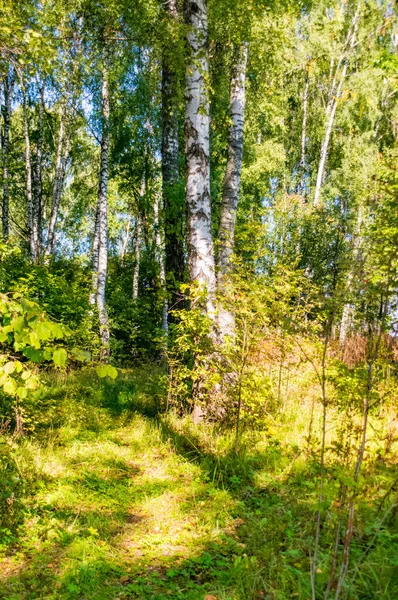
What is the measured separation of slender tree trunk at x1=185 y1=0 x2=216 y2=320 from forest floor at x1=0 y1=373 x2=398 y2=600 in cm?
180

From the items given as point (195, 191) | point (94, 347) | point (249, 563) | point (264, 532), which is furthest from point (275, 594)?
point (94, 347)

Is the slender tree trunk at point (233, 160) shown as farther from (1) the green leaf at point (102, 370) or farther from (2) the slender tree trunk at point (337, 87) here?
(2) the slender tree trunk at point (337, 87)

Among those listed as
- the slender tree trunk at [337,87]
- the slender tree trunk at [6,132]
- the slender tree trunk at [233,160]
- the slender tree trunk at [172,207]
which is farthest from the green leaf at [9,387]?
the slender tree trunk at [337,87]

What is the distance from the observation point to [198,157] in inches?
207

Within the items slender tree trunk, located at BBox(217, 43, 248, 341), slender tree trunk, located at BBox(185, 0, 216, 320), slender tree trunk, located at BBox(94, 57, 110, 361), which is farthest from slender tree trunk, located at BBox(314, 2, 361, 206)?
slender tree trunk, located at BBox(185, 0, 216, 320)

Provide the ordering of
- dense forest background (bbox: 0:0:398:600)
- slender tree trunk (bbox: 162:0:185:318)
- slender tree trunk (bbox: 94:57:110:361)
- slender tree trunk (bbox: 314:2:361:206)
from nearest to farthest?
dense forest background (bbox: 0:0:398:600) → slender tree trunk (bbox: 162:0:185:318) → slender tree trunk (bbox: 94:57:110:361) → slender tree trunk (bbox: 314:2:361:206)

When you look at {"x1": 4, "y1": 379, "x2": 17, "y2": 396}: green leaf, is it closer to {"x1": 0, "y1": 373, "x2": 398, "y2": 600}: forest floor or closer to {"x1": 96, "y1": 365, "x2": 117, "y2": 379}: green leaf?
{"x1": 96, "y1": 365, "x2": 117, "y2": 379}: green leaf

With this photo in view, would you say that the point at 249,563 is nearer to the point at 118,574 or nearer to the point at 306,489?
the point at 118,574

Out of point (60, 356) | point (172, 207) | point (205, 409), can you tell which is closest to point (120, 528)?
point (205, 409)

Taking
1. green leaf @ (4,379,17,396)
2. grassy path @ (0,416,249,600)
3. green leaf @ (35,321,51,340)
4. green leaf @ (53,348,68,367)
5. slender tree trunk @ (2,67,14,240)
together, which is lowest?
grassy path @ (0,416,249,600)

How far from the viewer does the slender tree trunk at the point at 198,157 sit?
514cm

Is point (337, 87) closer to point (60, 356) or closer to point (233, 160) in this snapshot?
point (233, 160)

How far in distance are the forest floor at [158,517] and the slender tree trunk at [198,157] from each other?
1804 millimetres

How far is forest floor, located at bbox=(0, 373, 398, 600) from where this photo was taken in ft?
8.06
